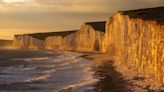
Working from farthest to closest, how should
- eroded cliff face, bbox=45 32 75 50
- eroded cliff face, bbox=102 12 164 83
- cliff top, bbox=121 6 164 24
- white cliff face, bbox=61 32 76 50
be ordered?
eroded cliff face, bbox=45 32 75 50, white cliff face, bbox=61 32 76 50, cliff top, bbox=121 6 164 24, eroded cliff face, bbox=102 12 164 83

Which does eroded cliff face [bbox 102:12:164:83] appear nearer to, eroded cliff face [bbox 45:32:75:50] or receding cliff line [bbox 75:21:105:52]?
receding cliff line [bbox 75:21:105:52]

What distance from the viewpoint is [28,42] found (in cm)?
18588

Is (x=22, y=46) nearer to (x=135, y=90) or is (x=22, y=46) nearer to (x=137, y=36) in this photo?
(x=137, y=36)

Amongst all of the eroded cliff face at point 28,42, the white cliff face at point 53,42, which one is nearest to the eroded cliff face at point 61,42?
the white cliff face at point 53,42

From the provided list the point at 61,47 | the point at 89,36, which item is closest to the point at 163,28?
the point at 89,36

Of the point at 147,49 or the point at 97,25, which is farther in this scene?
the point at 97,25

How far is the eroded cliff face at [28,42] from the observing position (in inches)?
7131

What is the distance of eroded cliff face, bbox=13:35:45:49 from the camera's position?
7131 inches

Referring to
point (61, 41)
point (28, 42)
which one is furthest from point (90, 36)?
point (28, 42)

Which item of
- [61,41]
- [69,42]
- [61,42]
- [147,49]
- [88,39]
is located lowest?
[61,42]

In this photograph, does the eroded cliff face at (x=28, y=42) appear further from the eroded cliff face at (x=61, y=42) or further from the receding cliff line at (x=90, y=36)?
the receding cliff line at (x=90, y=36)

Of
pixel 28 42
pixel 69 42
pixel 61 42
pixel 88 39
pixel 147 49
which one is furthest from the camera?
pixel 28 42

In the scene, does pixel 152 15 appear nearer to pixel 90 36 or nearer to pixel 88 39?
pixel 90 36

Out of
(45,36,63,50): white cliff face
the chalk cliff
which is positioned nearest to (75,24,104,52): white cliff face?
the chalk cliff
